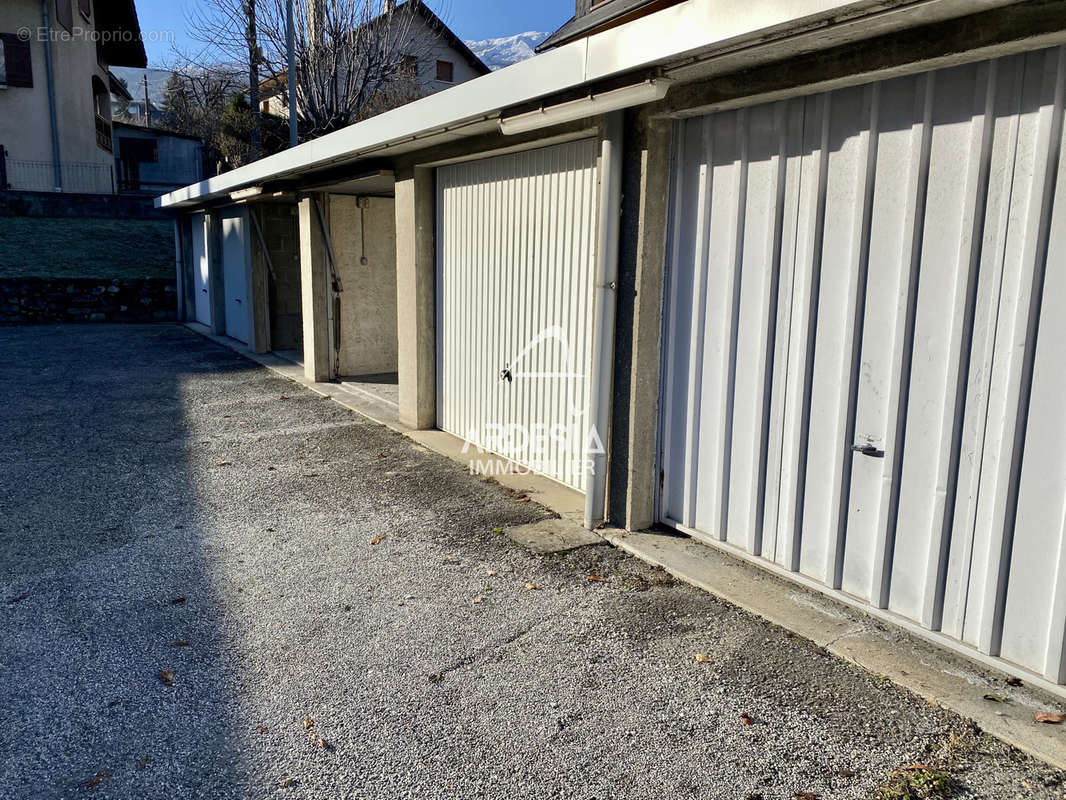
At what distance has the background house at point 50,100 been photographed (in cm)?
2408

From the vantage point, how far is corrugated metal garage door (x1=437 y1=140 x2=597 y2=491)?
5.48 meters

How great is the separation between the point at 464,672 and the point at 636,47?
116 inches

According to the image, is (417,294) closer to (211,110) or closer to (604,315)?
(604,315)

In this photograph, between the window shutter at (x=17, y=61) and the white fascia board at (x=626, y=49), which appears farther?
the window shutter at (x=17, y=61)

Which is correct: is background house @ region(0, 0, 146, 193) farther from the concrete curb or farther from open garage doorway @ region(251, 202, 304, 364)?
the concrete curb

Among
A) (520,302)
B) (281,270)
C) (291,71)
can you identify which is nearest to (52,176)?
(291,71)

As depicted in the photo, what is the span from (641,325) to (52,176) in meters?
26.9

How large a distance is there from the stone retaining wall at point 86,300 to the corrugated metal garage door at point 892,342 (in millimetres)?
17074

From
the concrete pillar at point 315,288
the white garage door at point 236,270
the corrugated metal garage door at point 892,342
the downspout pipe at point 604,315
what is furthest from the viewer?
the white garage door at point 236,270

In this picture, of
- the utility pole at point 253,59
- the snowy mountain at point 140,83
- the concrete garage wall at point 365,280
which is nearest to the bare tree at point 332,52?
the utility pole at point 253,59

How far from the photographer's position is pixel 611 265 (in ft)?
15.1

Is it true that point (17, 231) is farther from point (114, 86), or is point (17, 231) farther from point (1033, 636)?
point (1033, 636)

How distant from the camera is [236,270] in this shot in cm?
1406

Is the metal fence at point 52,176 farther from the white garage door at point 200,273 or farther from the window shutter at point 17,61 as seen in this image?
the white garage door at point 200,273
